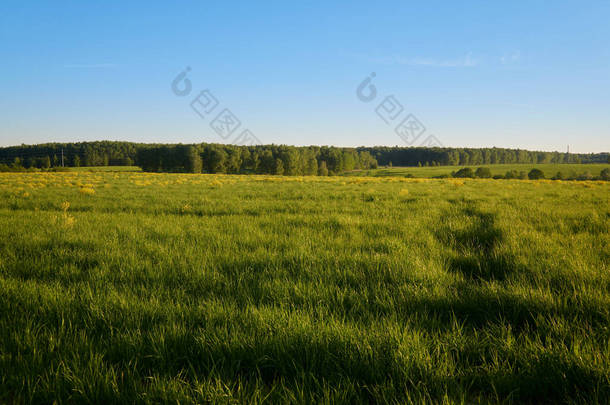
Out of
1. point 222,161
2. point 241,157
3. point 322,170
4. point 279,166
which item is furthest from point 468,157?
point 222,161

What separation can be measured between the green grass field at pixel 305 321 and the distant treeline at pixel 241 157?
8811cm

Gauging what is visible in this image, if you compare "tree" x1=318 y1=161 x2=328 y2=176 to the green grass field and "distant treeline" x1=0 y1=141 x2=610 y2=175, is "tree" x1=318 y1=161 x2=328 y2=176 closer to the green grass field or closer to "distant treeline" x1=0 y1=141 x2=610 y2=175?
"distant treeline" x1=0 y1=141 x2=610 y2=175

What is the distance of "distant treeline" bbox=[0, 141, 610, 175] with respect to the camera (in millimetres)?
92912

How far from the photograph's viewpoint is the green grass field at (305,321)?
1.68 meters

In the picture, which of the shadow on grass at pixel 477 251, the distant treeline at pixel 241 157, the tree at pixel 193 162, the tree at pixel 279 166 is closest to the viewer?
the shadow on grass at pixel 477 251

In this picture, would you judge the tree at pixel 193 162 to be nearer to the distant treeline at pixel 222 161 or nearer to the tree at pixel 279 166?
the distant treeline at pixel 222 161

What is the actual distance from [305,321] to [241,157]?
337ft

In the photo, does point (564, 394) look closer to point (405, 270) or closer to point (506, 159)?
point (405, 270)

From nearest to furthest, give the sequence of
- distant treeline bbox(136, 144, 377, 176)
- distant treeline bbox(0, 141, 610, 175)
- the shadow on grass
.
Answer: the shadow on grass
distant treeline bbox(136, 144, 377, 176)
distant treeline bbox(0, 141, 610, 175)

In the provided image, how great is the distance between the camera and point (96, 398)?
5.30 feet

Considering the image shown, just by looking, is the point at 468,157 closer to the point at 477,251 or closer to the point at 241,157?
the point at 241,157

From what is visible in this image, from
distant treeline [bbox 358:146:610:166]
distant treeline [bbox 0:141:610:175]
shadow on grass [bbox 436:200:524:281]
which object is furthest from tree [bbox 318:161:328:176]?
shadow on grass [bbox 436:200:524:281]

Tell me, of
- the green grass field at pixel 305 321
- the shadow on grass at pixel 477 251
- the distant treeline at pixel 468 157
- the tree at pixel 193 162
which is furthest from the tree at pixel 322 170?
the green grass field at pixel 305 321

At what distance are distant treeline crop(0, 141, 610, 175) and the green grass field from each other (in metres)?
88.1
